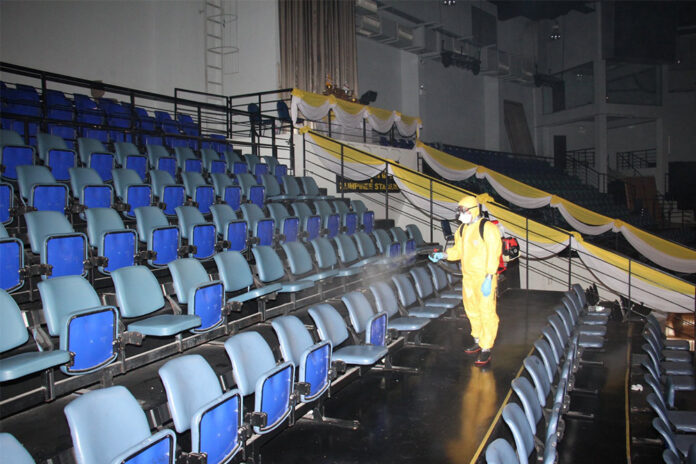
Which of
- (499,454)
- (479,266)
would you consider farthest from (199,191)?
A: (499,454)

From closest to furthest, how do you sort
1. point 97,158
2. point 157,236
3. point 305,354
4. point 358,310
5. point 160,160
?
point 305,354 → point 358,310 → point 157,236 → point 97,158 → point 160,160

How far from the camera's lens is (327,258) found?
17.1 ft

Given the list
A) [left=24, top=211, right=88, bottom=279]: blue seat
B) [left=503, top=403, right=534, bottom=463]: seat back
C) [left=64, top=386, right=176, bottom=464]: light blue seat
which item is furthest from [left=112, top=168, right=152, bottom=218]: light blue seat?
[left=503, top=403, right=534, bottom=463]: seat back

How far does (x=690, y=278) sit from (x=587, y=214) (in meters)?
2.48

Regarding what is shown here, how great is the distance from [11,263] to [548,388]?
130 inches

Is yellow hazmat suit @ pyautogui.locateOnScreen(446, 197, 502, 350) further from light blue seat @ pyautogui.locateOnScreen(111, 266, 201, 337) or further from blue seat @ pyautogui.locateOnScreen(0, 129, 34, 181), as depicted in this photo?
blue seat @ pyautogui.locateOnScreen(0, 129, 34, 181)

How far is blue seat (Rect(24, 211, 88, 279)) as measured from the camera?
10.9ft

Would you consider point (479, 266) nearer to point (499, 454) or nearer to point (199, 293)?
point (199, 293)

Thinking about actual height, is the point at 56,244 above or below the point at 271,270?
above

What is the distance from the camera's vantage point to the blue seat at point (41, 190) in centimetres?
416

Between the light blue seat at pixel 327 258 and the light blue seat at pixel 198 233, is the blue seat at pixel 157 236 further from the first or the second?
the light blue seat at pixel 327 258

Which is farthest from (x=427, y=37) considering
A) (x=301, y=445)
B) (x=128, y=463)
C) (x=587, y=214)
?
(x=128, y=463)

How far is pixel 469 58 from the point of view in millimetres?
14969

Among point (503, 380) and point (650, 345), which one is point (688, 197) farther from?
point (503, 380)
